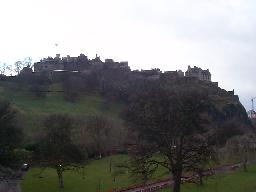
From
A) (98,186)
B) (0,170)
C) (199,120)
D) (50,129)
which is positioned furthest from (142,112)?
(50,129)

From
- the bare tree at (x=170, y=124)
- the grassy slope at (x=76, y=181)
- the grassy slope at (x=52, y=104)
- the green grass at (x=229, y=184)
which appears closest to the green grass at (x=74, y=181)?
the grassy slope at (x=76, y=181)

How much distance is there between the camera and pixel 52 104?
136500mm

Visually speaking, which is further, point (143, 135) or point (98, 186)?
point (98, 186)

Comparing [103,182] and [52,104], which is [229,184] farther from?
[52,104]

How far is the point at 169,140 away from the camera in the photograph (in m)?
37.2

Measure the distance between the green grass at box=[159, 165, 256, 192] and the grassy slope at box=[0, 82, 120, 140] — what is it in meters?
58.1

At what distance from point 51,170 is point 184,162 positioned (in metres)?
38.2

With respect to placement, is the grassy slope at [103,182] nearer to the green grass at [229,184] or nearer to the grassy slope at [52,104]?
the green grass at [229,184]

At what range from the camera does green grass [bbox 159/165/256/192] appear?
53625 mm

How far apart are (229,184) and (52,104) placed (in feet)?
278

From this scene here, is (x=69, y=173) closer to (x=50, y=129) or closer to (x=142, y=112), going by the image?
(x=50, y=129)

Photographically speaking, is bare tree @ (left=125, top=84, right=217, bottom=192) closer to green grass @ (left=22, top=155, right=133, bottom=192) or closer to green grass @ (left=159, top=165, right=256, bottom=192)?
green grass @ (left=159, top=165, right=256, bottom=192)

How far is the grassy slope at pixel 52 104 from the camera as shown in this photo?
405 ft

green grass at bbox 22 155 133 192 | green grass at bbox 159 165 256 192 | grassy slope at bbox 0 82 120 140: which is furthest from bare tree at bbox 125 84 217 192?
grassy slope at bbox 0 82 120 140
